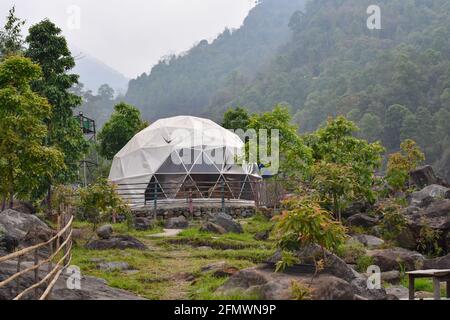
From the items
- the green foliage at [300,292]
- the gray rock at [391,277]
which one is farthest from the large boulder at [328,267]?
the gray rock at [391,277]

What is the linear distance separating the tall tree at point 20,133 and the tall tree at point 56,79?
21.5ft

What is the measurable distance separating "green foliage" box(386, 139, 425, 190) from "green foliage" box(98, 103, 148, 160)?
1728 cm

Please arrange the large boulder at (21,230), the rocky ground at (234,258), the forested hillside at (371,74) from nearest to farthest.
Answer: the rocky ground at (234,258) < the large boulder at (21,230) < the forested hillside at (371,74)

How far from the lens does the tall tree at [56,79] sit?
2339 cm

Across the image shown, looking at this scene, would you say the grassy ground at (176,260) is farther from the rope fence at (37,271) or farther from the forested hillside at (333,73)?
the forested hillside at (333,73)

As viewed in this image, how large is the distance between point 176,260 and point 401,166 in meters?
15.2

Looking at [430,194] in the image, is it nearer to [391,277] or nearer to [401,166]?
[401,166]

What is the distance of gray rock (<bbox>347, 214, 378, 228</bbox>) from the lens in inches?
714

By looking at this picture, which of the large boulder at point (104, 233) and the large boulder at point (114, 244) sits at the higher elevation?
the large boulder at point (104, 233)

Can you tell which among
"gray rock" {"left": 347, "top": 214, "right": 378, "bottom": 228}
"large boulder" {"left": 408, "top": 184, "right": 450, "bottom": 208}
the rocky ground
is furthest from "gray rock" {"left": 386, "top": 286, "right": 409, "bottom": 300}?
"large boulder" {"left": 408, "top": 184, "right": 450, "bottom": 208}

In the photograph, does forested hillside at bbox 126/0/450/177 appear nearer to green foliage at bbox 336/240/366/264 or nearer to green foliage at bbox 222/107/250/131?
green foliage at bbox 222/107/250/131

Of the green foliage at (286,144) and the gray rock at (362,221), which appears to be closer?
the gray rock at (362,221)

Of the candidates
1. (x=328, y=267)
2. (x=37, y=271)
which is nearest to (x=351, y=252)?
(x=328, y=267)
